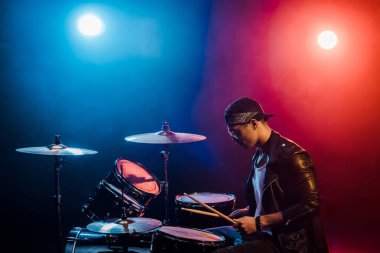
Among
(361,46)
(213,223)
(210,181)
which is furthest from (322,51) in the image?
(213,223)

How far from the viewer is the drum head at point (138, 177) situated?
3.76 metres

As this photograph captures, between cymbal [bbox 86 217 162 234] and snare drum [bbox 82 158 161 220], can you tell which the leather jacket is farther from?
snare drum [bbox 82 158 161 220]

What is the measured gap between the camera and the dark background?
15.8 feet

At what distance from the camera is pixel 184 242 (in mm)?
2793

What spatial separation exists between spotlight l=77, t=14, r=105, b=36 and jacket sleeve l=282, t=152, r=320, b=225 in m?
3.15

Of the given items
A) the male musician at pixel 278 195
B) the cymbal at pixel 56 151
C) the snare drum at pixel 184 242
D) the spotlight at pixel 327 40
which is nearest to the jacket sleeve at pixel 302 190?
the male musician at pixel 278 195

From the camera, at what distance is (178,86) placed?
5047mm

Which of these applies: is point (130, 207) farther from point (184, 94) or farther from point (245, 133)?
point (184, 94)

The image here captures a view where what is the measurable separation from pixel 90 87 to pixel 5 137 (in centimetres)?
114

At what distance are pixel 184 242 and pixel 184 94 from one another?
2565 millimetres

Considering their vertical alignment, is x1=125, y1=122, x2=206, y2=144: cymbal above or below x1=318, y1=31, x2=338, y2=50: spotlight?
below

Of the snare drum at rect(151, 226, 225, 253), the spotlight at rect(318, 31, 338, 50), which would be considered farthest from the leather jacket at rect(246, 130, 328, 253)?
the spotlight at rect(318, 31, 338, 50)

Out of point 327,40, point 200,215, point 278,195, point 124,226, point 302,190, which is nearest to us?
point 302,190

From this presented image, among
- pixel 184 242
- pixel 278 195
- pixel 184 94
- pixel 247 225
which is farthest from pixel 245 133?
pixel 184 94
